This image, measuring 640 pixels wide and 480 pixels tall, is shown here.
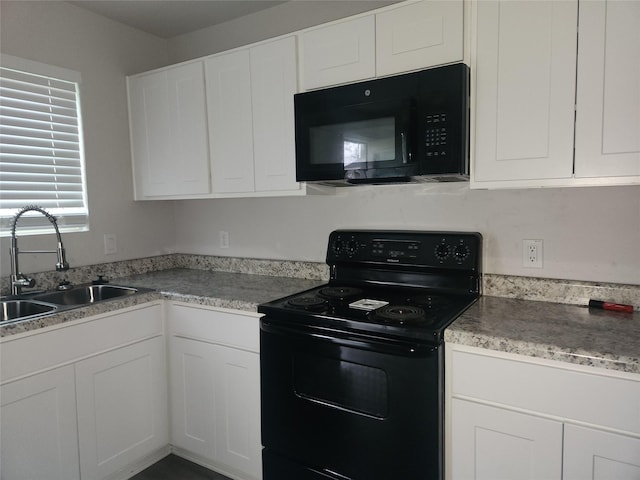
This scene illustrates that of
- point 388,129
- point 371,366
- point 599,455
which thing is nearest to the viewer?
point 599,455

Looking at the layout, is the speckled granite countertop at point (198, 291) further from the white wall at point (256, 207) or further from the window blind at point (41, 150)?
the window blind at point (41, 150)

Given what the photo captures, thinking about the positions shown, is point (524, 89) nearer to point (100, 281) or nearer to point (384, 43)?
point (384, 43)

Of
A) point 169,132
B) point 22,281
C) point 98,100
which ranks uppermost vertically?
point 98,100

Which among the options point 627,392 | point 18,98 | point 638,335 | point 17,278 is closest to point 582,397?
point 627,392

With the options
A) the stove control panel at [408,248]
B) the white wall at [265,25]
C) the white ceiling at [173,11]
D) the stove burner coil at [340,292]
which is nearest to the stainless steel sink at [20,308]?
the stove burner coil at [340,292]

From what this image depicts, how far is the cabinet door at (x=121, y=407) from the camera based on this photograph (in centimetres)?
186

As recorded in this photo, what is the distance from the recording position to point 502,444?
135cm

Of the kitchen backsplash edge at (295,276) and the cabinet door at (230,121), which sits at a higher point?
the cabinet door at (230,121)

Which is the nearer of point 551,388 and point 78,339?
point 551,388

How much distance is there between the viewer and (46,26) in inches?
88.7

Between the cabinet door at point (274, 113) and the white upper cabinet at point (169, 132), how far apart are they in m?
0.37

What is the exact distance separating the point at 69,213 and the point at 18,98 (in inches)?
24.2

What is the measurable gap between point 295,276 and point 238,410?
78cm

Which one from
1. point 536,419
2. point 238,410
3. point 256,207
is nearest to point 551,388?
point 536,419
